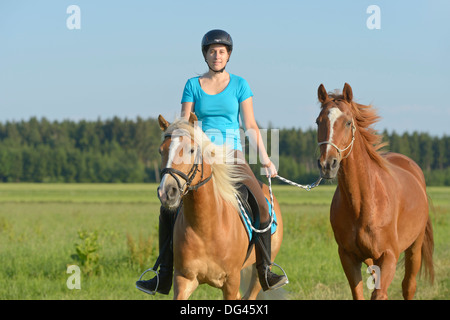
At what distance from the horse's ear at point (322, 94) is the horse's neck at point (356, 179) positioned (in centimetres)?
63

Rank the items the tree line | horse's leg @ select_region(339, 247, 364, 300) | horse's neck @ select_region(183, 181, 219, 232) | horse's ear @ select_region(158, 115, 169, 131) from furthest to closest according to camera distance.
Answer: the tree line, horse's leg @ select_region(339, 247, 364, 300), horse's neck @ select_region(183, 181, 219, 232), horse's ear @ select_region(158, 115, 169, 131)

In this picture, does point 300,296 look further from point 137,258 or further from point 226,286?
point 226,286

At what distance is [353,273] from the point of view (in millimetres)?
6844

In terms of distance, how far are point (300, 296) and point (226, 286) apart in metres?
5.69

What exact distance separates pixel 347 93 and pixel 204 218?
2.38m

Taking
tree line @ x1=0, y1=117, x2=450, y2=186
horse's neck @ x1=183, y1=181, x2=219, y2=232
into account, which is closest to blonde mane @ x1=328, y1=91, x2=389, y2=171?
horse's neck @ x1=183, y1=181, x2=219, y2=232

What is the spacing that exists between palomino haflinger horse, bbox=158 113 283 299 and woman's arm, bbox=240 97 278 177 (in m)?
0.36

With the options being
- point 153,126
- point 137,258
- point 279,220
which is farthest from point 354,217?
point 153,126

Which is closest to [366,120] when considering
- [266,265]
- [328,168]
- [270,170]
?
[328,168]

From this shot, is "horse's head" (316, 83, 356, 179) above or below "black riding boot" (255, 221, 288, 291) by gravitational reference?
above

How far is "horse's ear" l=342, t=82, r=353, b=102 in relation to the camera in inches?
260

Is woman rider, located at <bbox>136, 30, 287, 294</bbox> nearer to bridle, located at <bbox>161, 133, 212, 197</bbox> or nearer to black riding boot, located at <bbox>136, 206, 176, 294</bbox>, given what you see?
black riding boot, located at <bbox>136, 206, 176, 294</bbox>

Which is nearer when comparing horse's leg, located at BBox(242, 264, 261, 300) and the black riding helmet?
the black riding helmet

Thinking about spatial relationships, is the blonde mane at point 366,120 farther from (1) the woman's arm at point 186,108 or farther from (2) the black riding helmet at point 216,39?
(1) the woman's arm at point 186,108
